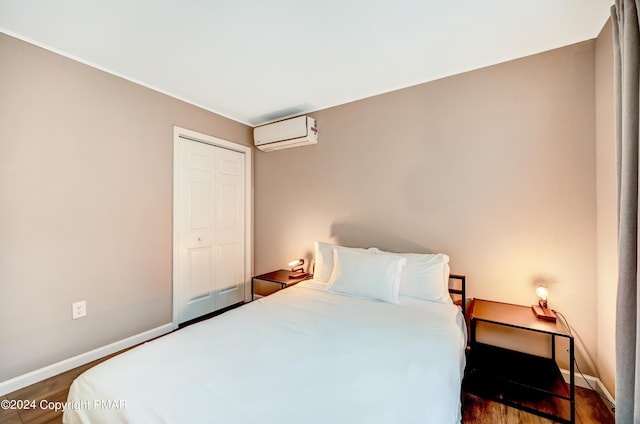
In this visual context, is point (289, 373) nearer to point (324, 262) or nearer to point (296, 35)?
point (324, 262)

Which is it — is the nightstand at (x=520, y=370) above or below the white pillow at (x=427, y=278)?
below

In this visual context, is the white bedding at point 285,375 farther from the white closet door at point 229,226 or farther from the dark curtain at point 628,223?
the white closet door at point 229,226

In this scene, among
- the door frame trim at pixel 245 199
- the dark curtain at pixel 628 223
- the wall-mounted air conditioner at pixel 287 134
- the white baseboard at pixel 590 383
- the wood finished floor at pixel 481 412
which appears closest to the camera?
the dark curtain at pixel 628 223

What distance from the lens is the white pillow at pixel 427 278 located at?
81.2 inches

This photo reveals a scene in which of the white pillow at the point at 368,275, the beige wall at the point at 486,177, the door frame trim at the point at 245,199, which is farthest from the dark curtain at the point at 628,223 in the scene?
the door frame trim at the point at 245,199

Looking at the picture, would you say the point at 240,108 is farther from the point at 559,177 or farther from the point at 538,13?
the point at 559,177

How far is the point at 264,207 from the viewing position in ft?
11.8

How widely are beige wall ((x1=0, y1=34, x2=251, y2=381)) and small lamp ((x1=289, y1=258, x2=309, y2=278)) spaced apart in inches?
51.5

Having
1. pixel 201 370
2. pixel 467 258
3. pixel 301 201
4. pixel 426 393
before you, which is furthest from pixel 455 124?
pixel 201 370

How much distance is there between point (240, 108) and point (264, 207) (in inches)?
50.4

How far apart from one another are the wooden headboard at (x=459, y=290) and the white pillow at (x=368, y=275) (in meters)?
0.48

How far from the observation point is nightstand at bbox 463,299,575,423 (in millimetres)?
1604

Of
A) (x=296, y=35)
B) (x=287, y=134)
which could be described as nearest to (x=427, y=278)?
(x=296, y=35)

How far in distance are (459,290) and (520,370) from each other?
64 centimetres
